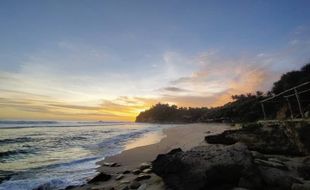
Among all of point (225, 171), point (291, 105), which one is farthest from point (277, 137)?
point (291, 105)

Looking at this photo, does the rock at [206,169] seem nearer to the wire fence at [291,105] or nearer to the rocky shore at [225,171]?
the rocky shore at [225,171]

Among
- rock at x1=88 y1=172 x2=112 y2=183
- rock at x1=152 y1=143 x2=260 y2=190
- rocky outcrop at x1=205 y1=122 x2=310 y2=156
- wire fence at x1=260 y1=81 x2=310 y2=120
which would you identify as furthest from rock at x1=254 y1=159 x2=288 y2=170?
rock at x1=88 y1=172 x2=112 y2=183

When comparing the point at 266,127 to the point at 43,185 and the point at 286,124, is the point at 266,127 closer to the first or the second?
the point at 286,124

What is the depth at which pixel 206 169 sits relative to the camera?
19.5ft

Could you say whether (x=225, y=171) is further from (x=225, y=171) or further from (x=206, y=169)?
(x=206, y=169)

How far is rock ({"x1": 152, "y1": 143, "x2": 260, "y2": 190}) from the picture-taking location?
5.87 metres

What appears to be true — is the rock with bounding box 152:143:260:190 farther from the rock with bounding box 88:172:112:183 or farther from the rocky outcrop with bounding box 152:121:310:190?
the rock with bounding box 88:172:112:183

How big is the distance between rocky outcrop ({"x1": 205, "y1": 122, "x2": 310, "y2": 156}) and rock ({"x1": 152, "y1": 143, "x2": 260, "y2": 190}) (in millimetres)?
2786

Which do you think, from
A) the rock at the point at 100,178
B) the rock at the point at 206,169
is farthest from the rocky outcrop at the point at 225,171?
the rock at the point at 100,178

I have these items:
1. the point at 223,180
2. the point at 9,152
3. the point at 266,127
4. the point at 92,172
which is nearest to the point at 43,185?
the point at 92,172

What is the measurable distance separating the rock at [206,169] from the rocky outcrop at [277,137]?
9.14 ft

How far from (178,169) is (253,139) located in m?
4.88

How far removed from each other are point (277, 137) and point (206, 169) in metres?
4.45

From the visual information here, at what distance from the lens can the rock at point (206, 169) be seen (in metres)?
5.87
